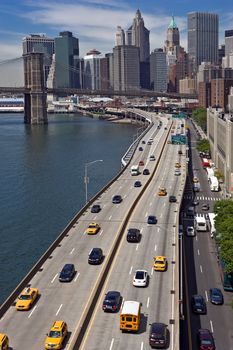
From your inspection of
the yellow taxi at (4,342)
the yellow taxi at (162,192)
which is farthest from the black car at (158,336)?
the yellow taxi at (162,192)

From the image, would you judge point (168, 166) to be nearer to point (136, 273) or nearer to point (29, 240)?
point (29, 240)

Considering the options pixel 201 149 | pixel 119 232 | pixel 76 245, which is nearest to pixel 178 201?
pixel 119 232

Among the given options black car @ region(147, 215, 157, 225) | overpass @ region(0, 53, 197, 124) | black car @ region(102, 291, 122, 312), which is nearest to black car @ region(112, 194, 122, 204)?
black car @ region(147, 215, 157, 225)

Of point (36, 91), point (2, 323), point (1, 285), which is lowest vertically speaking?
point (1, 285)

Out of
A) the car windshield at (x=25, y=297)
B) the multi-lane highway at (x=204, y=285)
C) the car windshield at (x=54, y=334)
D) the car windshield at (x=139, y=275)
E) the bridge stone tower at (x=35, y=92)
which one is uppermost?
the bridge stone tower at (x=35, y=92)

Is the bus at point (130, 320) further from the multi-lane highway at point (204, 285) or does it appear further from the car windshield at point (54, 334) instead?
the multi-lane highway at point (204, 285)
